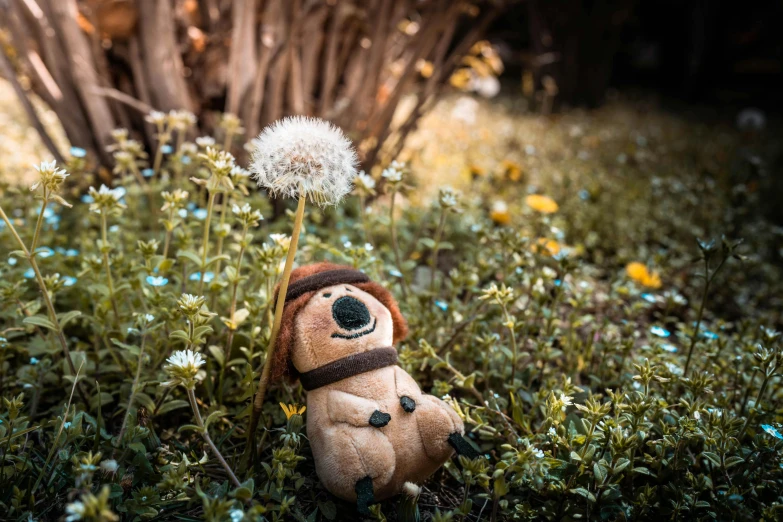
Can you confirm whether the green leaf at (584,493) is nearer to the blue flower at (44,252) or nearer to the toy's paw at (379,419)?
the toy's paw at (379,419)

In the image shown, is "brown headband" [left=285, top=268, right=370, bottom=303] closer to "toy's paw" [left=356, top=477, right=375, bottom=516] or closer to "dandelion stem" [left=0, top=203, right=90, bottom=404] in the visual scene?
"toy's paw" [left=356, top=477, right=375, bottom=516]

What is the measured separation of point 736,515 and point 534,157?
3.77 meters

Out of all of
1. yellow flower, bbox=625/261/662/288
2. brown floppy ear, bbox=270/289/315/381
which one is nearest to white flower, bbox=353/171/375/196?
brown floppy ear, bbox=270/289/315/381

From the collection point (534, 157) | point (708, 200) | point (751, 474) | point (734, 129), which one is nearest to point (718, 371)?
point (751, 474)

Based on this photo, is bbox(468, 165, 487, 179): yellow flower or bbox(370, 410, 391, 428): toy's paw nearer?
bbox(370, 410, 391, 428): toy's paw

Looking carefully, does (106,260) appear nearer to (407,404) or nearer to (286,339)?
(286,339)

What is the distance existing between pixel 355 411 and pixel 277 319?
0.26m

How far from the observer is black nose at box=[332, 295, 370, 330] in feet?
4.14

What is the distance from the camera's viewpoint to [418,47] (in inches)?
115

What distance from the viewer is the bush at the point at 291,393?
1222 millimetres

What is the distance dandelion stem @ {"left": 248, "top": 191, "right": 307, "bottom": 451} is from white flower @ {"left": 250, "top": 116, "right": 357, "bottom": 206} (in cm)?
3

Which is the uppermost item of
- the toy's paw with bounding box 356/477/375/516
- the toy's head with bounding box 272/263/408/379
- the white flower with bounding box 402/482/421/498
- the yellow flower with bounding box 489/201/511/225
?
the yellow flower with bounding box 489/201/511/225

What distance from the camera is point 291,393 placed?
1511 millimetres

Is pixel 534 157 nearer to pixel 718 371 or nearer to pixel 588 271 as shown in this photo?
pixel 588 271
